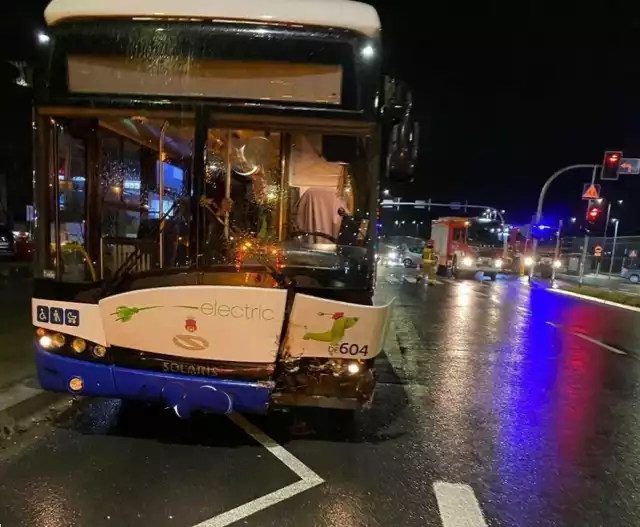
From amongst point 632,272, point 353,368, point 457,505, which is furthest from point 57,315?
point 632,272

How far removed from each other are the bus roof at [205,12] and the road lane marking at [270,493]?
140 inches

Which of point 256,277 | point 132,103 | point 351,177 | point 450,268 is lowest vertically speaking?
point 450,268

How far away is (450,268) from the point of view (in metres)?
33.7

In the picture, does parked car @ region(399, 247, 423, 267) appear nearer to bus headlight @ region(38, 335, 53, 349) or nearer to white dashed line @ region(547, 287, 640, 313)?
white dashed line @ region(547, 287, 640, 313)

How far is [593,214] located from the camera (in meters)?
24.0

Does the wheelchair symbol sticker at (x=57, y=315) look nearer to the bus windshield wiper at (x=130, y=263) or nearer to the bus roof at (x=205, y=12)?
the bus windshield wiper at (x=130, y=263)

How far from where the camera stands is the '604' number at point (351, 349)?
4.41m

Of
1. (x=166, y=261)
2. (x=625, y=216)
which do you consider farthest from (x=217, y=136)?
(x=625, y=216)

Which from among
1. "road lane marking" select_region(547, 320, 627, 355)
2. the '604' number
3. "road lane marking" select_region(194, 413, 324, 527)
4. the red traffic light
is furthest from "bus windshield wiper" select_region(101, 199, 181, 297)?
the red traffic light

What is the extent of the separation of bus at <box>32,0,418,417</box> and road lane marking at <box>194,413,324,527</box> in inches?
23.5

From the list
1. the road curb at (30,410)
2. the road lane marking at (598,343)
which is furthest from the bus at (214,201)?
the road lane marking at (598,343)

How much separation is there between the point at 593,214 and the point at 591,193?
1.75 m

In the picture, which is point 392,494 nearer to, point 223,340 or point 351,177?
point 223,340

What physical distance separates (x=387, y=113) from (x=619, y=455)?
389 cm
